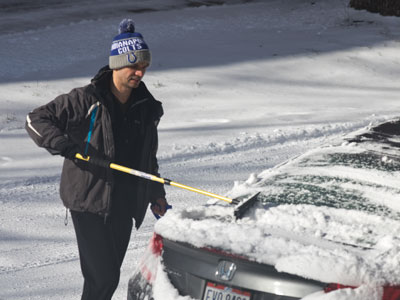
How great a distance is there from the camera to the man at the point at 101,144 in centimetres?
406

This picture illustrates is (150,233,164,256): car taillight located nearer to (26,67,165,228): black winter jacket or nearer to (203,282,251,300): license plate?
(203,282,251,300): license plate

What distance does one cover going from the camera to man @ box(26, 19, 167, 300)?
13.3ft

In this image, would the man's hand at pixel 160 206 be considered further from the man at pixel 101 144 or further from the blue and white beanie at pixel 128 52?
the blue and white beanie at pixel 128 52

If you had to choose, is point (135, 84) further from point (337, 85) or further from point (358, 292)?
point (337, 85)

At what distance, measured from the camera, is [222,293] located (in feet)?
10.3

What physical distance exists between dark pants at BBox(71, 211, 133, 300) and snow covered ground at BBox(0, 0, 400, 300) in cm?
92

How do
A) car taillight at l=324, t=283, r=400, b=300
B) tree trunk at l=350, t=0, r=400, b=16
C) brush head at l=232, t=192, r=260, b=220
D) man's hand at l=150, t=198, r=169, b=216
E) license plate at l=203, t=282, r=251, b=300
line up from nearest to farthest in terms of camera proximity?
car taillight at l=324, t=283, r=400, b=300 → license plate at l=203, t=282, r=251, b=300 → brush head at l=232, t=192, r=260, b=220 → man's hand at l=150, t=198, r=169, b=216 → tree trunk at l=350, t=0, r=400, b=16

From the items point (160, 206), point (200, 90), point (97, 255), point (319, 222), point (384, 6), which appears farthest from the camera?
point (384, 6)

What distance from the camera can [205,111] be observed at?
397 inches

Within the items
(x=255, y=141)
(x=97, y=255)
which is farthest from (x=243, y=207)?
(x=255, y=141)

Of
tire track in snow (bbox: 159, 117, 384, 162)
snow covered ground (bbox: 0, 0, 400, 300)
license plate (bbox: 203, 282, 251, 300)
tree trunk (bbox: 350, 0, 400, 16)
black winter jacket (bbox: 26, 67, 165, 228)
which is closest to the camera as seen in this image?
license plate (bbox: 203, 282, 251, 300)

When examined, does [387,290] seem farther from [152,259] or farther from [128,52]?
[128,52]

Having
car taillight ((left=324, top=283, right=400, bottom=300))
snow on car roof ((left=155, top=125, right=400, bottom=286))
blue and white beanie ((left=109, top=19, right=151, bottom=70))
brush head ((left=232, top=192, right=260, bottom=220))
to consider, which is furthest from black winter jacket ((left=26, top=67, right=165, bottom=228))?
car taillight ((left=324, top=283, right=400, bottom=300))

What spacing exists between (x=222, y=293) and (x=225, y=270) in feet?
0.32
